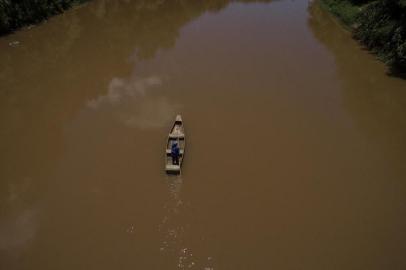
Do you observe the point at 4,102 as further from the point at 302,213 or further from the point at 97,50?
the point at 302,213

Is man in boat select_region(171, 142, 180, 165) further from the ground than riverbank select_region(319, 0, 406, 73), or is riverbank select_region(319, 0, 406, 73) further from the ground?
riverbank select_region(319, 0, 406, 73)

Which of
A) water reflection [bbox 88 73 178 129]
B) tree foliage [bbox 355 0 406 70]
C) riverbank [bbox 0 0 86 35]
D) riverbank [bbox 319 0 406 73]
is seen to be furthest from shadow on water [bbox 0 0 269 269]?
tree foliage [bbox 355 0 406 70]

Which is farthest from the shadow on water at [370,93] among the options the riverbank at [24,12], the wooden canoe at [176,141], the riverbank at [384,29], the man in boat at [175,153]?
the riverbank at [24,12]

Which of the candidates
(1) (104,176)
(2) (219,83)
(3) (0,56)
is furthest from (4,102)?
(2) (219,83)

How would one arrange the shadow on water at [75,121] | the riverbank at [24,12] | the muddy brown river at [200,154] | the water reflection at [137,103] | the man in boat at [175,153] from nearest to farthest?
the muddy brown river at [200,154]
the shadow on water at [75,121]
the man in boat at [175,153]
the water reflection at [137,103]
the riverbank at [24,12]

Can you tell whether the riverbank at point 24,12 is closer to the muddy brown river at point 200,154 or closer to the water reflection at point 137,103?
the muddy brown river at point 200,154

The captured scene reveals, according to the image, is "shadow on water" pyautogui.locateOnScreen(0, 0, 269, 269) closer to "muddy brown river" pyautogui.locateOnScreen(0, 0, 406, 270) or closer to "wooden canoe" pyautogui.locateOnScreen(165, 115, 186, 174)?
"muddy brown river" pyautogui.locateOnScreen(0, 0, 406, 270)
